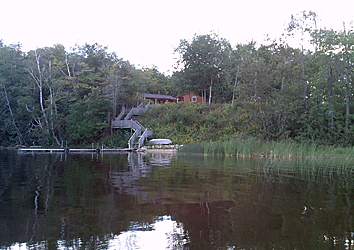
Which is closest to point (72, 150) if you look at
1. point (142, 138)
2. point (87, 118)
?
point (87, 118)

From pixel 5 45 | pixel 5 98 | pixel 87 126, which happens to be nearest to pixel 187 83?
pixel 87 126

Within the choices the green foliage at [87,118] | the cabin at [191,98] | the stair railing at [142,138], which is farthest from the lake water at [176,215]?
the cabin at [191,98]

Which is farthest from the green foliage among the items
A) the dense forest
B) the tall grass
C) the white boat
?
the tall grass

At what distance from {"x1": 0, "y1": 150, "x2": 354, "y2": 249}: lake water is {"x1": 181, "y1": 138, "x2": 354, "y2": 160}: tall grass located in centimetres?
1267

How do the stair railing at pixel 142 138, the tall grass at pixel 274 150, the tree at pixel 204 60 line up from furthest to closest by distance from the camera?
the tree at pixel 204 60, the stair railing at pixel 142 138, the tall grass at pixel 274 150

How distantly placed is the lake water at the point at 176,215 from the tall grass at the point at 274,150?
41.6ft

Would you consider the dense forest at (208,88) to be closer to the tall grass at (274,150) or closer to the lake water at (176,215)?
the tall grass at (274,150)

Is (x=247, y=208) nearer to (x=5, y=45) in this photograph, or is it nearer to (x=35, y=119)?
(x=35, y=119)

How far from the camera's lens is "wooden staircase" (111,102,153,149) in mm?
36897

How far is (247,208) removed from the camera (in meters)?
7.73

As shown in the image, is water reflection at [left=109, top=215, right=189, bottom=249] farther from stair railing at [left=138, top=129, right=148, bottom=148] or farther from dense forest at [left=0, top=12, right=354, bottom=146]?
stair railing at [left=138, top=129, right=148, bottom=148]

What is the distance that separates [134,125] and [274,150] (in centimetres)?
1938

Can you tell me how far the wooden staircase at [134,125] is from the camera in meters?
36.9

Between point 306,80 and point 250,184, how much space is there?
930 inches
